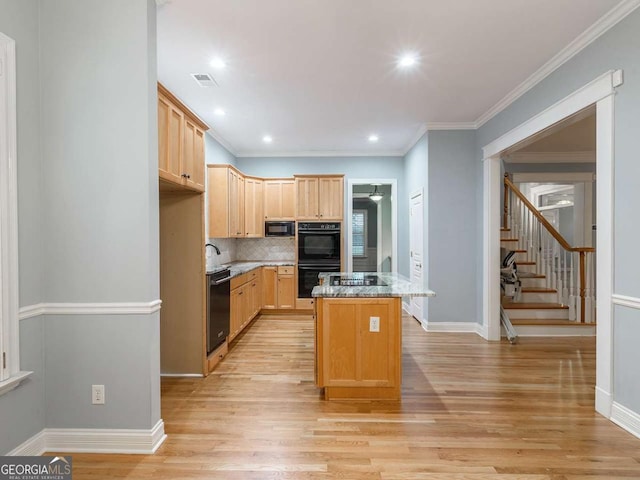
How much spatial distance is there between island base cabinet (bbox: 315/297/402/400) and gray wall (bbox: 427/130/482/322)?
2229 mm

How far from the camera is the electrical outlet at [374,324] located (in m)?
2.67

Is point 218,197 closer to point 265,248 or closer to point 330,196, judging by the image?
point 265,248

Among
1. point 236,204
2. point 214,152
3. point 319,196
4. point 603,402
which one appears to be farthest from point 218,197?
point 603,402

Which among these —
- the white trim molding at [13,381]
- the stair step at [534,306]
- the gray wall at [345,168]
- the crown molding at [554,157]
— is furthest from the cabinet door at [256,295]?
the crown molding at [554,157]

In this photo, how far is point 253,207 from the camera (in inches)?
232

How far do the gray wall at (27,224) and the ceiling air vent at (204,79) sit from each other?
4.39ft

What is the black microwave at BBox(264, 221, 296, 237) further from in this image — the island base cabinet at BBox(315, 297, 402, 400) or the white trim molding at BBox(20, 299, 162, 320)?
the white trim molding at BBox(20, 299, 162, 320)

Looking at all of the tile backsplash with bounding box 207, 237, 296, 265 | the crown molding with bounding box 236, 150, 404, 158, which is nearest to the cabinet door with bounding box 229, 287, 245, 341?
the tile backsplash with bounding box 207, 237, 296, 265

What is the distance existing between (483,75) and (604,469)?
3.23 m

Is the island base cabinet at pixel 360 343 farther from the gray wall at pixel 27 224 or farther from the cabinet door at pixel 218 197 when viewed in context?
the cabinet door at pixel 218 197

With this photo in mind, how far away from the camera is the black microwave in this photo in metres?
5.95

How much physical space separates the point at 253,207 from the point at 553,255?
4901 millimetres

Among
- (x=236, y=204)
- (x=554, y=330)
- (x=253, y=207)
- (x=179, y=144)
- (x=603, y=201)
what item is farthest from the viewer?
(x=253, y=207)

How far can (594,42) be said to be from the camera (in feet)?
8.32
